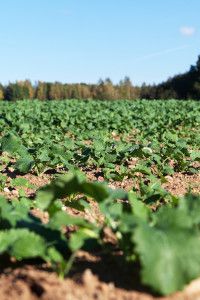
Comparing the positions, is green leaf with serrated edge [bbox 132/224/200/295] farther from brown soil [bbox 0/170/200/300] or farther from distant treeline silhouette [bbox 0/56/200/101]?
distant treeline silhouette [bbox 0/56/200/101]

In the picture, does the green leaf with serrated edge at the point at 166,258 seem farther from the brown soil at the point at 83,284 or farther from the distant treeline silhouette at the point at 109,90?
the distant treeline silhouette at the point at 109,90

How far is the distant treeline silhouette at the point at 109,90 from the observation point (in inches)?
2071

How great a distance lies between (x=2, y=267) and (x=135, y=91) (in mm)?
60525

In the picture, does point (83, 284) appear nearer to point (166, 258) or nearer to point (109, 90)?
point (166, 258)

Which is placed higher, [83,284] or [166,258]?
[166,258]

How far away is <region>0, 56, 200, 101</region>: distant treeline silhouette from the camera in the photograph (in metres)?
52.6

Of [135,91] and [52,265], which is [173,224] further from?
[135,91]

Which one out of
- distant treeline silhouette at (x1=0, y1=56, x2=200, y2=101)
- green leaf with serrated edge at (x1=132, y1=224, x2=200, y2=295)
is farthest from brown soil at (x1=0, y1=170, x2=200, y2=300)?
distant treeline silhouette at (x1=0, y1=56, x2=200, y2=101)

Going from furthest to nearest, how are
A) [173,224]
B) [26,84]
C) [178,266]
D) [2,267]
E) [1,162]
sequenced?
[26,84], [1,162], [2,267], [173,224], [178,266]

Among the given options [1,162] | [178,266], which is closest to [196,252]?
[178,266]

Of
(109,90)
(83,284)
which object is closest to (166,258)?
(83,284)

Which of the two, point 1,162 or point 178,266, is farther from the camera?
point 1,162

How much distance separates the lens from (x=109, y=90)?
204ft

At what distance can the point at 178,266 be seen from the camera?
7.75 feet
